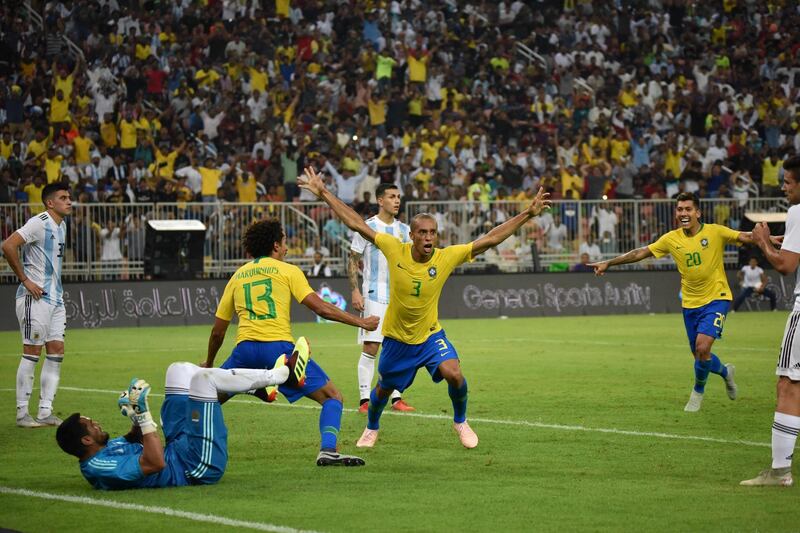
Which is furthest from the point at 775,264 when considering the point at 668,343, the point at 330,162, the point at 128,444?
the point at 330,162

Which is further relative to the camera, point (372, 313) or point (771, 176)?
point (771, 176)

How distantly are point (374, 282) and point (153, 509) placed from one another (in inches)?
277

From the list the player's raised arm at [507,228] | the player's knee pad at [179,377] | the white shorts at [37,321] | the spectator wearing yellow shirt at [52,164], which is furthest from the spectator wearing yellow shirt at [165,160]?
the player's knee pad at [179,377]

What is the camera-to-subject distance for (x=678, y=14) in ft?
143

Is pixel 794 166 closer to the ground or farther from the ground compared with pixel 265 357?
farther from the ground

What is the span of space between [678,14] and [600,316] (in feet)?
52.7

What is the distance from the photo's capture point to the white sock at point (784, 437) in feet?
29.6

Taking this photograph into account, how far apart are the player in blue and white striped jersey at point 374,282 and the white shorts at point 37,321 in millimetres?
3309

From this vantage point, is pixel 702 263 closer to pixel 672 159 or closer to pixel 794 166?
pixel 794 166

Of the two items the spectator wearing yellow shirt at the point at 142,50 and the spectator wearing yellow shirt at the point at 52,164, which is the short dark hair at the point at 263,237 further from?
the spectator wearing yellow shirt at the point at 142,50

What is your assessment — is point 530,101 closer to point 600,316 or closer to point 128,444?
point 600,316

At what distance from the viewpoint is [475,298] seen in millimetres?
31625

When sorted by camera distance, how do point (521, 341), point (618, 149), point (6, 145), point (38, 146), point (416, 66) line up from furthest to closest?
point (416, 66)
point (618, 149)
point (38, 146)
point (6, 145)
point (521, 341)

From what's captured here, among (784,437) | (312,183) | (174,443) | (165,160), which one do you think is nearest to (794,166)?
(784,437)
